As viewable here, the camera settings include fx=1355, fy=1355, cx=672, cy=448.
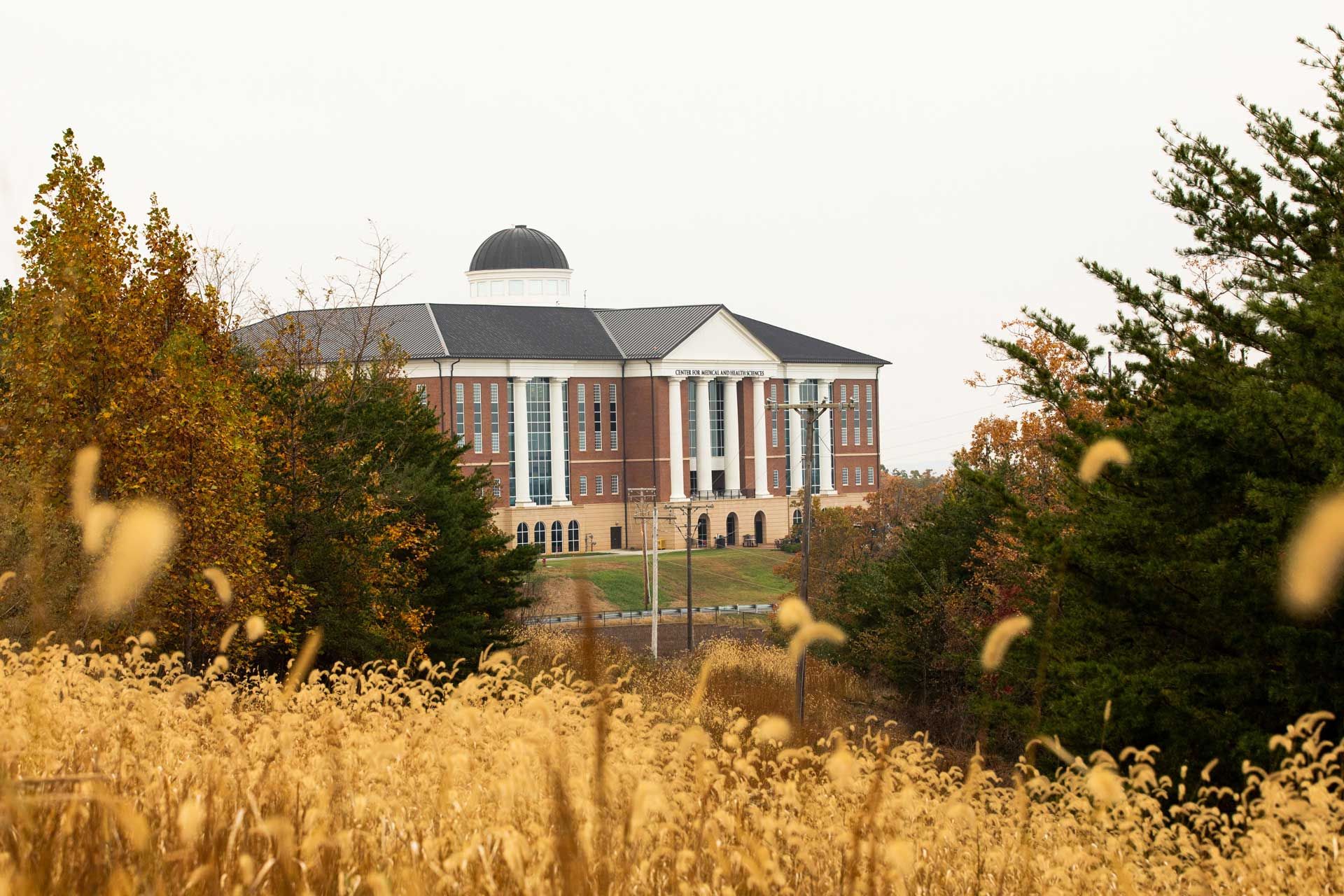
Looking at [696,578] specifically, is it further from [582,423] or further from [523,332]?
[523,332]

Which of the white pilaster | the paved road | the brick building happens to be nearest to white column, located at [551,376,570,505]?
the brick building

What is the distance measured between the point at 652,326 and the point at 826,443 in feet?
53.1

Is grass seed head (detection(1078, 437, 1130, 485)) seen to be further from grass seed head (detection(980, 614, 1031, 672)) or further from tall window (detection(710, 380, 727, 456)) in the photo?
tall window (detection(710, 380, 727, 456))

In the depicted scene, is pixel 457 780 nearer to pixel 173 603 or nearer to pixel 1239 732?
pixel 1239 732

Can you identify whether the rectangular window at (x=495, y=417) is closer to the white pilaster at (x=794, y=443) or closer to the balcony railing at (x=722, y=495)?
the balcony railing at (x=722, y=495)

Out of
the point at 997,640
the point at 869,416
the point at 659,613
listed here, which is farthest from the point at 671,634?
the point at 869,416

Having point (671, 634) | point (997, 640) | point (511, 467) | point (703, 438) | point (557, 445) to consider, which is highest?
point (703, 438)

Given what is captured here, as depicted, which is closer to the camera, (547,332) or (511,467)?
(511,467)

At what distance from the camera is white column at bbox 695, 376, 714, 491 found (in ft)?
295

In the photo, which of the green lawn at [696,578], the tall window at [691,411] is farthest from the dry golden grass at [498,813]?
the tall window at [691,411]

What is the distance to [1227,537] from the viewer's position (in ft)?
38.8

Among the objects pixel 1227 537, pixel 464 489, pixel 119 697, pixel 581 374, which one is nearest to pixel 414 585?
pixel 464 489

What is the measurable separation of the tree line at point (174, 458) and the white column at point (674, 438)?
6303 centimetres

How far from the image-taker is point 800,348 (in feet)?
317
